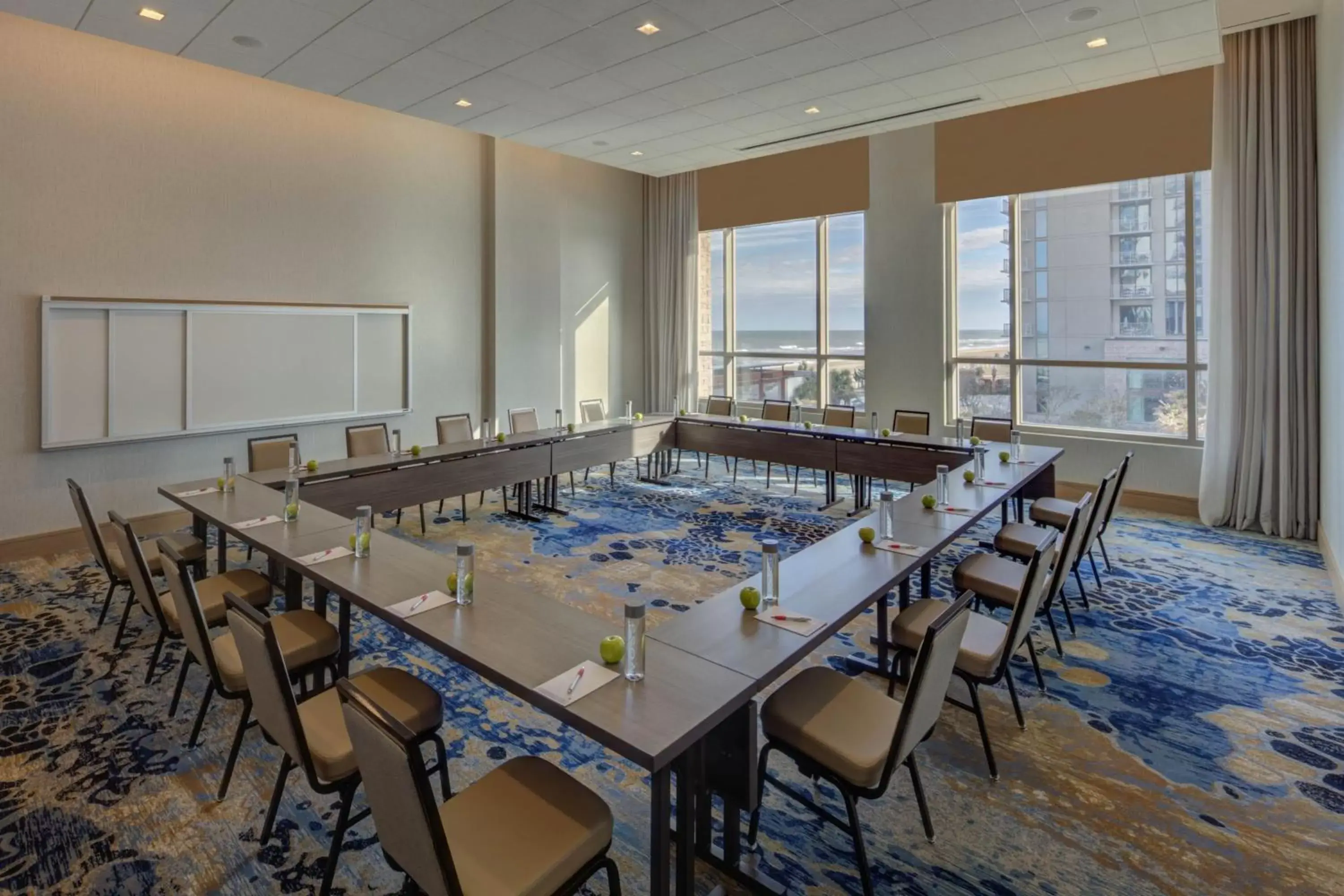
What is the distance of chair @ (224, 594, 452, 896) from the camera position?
1.90 m

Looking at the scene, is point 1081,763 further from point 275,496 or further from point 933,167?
point 933,167

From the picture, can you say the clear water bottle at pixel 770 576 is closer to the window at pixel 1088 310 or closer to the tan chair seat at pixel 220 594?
the tan chair seat at pixel 220 594

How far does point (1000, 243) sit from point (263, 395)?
7641mm

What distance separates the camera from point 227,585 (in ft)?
11.0

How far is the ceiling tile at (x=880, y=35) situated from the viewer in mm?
4324

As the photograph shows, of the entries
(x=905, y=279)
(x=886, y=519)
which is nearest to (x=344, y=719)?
(x=886, y=519)

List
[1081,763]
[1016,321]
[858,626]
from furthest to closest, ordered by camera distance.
A: [1016,321]
[858,626]
[1081,763]

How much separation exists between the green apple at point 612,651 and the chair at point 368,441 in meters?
4.19

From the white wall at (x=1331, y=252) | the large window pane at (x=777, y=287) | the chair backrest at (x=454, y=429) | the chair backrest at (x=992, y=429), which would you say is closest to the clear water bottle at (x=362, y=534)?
the chair backrest at (x=454, y=429)

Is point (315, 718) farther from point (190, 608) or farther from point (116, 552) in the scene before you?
point (116, 552)

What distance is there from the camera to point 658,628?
225 cm

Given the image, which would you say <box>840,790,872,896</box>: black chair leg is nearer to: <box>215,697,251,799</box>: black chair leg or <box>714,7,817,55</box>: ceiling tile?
<box>215,697,251,799</box>: black chair leg

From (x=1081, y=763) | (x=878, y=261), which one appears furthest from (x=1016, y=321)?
(x=1081, y=763)

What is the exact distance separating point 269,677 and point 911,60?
17.3 feet
